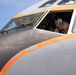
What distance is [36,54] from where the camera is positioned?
274 inches

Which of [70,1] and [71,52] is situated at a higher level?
[70,1]

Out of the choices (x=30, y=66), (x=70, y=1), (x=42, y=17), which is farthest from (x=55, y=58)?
(x=70, y=1)

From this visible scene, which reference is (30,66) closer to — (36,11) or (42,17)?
(42,17)

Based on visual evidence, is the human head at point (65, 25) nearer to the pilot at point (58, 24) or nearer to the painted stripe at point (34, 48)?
the pilot at point (58, 24)

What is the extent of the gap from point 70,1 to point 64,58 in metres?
2.95

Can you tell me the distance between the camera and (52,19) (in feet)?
28.6

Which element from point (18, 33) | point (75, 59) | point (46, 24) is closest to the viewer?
point (75, 59)

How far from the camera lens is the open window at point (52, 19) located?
830cm

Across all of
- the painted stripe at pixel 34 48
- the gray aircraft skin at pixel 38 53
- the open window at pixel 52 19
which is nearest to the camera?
the gray aircraft skin at pixel 38 53

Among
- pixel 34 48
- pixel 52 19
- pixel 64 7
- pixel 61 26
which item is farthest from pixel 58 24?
pixel 34 48

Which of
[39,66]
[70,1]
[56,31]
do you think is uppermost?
[70,1]

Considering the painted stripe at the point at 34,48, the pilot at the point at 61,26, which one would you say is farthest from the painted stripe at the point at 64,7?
the painted stripe at the point at 34,48

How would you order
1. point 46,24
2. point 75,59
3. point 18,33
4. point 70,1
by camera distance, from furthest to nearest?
point 70,1
point 46,24
point 18,33
point 75,59

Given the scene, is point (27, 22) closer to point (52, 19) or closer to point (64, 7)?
point (52, 19)
